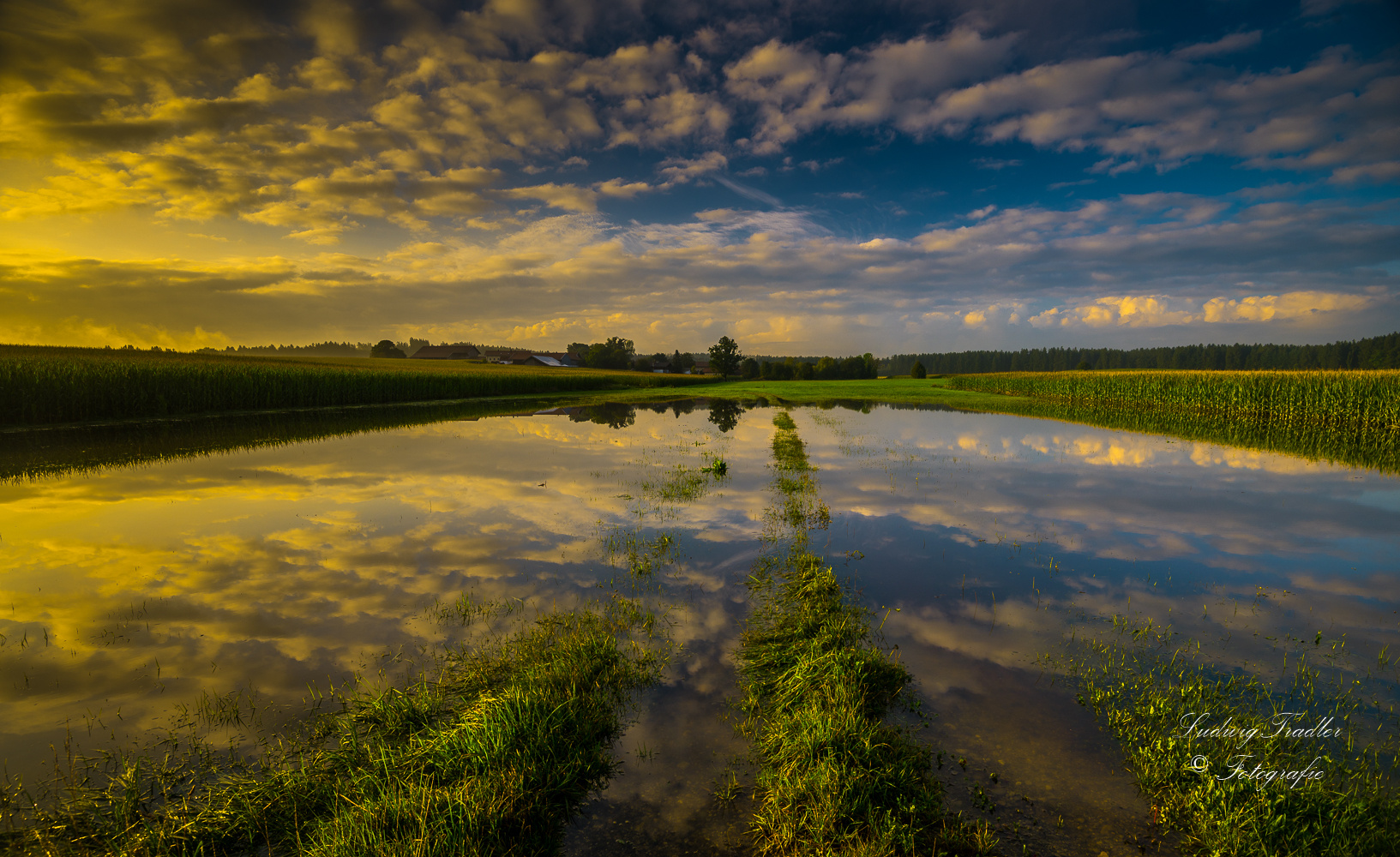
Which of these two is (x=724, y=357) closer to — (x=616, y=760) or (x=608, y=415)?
(x=608, y=415)

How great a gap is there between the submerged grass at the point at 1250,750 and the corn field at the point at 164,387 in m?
Answer: 40.1

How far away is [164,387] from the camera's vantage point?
29.9m

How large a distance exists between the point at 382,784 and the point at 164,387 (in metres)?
37.6

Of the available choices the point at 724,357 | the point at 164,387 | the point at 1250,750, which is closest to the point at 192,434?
the point at 164,387

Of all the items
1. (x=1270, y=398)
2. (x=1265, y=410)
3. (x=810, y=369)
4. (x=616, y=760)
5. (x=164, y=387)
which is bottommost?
(x=616, y=760)

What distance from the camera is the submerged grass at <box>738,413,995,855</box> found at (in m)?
3.96

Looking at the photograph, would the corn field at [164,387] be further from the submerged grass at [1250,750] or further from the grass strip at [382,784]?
the submerged grass at [1250,750]

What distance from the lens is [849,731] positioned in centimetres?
485

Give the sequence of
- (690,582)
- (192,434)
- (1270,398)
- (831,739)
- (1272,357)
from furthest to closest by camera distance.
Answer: (1272,357) → (1270,398) → (192,434) → (690,582) → (831,739)

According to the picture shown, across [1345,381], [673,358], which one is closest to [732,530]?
[1345,381]

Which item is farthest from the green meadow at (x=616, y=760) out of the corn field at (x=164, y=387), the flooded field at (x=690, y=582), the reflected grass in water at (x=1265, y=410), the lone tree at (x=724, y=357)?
the lone tree at (x=724, y=357)

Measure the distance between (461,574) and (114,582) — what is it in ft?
17.6

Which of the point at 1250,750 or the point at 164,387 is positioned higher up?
the point at 164,387

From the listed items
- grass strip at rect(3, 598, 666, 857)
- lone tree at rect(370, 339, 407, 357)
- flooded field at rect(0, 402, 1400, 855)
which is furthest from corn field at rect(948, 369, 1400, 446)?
lone tree at rect(370, 339, 407, 357)
